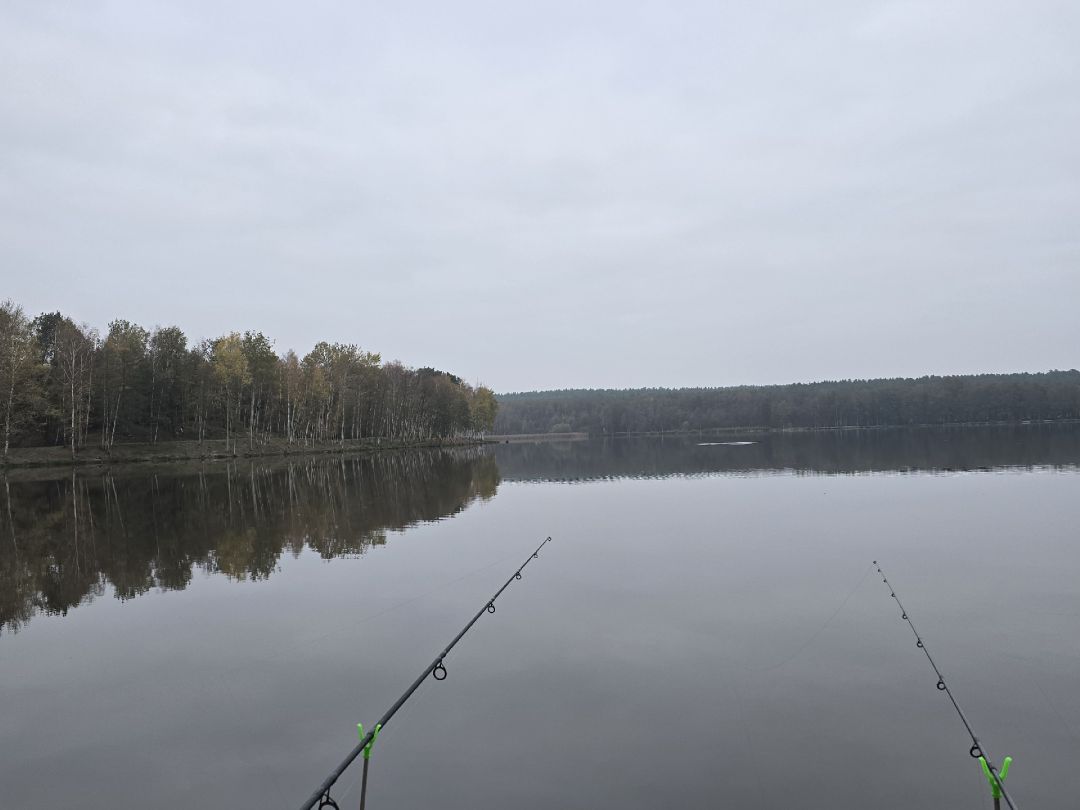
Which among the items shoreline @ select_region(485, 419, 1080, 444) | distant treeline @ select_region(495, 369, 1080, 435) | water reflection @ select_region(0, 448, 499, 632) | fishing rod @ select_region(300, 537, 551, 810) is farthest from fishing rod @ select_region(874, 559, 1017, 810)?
distant treeline @ select_region(495, 369, 1080, 435)

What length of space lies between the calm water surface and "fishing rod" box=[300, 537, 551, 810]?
229 mm

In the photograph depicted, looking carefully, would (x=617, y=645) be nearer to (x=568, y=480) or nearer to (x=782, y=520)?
(x=782, y=520)

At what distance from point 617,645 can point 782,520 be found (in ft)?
47.6

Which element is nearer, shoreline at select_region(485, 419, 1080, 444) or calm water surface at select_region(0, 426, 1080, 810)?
calm water surface at select_region(0, 426, 1080, 810)

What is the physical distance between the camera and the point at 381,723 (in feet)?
22.5

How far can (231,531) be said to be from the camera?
2364 cm

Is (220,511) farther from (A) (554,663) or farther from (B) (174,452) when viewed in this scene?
(B) (174,452)

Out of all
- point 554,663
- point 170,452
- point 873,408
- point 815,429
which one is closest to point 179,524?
point 554,663

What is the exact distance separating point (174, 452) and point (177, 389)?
10080 millimetres

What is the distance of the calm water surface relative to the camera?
6914mm

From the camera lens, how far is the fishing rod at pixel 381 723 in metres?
5.77

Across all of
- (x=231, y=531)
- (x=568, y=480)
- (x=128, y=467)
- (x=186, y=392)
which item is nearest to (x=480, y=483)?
(x=568, y=480)

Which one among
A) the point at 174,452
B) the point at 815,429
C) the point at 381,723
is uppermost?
the point at 815,429

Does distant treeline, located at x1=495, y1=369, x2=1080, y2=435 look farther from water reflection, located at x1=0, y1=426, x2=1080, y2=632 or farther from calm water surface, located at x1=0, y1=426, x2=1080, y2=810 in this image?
calm water surface, located at x1=0, y1=426, x2=1080, y2=810
